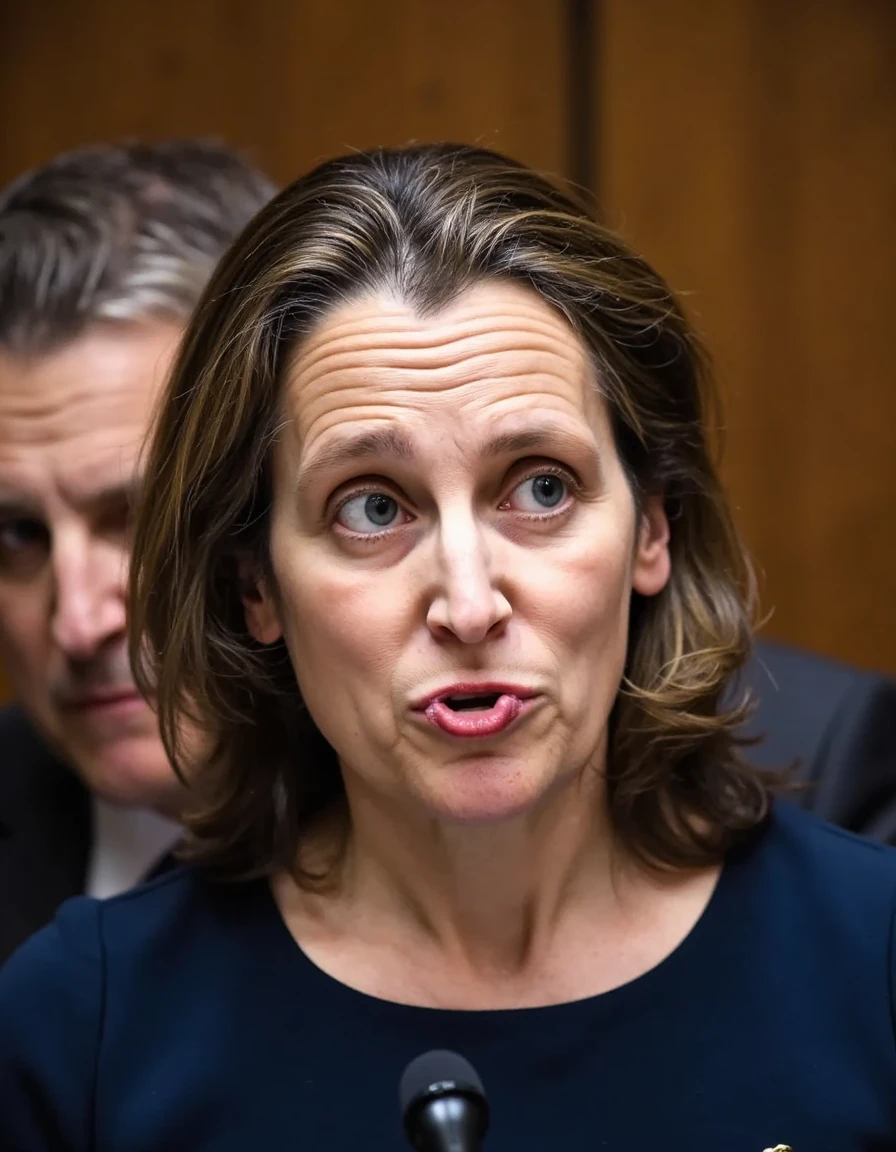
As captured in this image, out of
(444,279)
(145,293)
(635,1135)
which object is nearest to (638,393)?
(444,279)

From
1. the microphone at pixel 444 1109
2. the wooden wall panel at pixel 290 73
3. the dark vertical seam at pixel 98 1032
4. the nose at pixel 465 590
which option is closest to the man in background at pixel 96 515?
the dark vertical seam at pixel 98 1032

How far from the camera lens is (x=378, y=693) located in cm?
135

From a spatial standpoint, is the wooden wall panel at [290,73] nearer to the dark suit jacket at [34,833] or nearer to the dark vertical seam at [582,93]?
the dark vertical seam at [582,93]

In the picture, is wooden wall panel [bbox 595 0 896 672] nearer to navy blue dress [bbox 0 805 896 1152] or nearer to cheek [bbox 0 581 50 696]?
cheek [bbox 0 581 50 696]

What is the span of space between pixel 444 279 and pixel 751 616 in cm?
45

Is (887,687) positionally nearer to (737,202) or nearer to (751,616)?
(751,616)

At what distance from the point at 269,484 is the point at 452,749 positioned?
0.94ft

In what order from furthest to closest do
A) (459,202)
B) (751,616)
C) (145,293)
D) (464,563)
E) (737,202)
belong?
1. (737,202)
2. (145,293)
3. (751,616)
4. (459,202)
5. (464,563)

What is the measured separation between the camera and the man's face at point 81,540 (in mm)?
1900

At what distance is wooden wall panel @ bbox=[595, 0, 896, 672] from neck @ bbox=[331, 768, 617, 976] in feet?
5.17

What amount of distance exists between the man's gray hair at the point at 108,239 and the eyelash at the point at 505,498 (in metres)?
0.72

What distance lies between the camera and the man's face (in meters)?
1.90

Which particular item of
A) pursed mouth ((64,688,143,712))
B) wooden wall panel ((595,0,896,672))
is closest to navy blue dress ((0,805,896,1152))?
pursed mouth ((64,688,143,712))

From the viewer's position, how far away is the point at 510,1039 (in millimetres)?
1402
